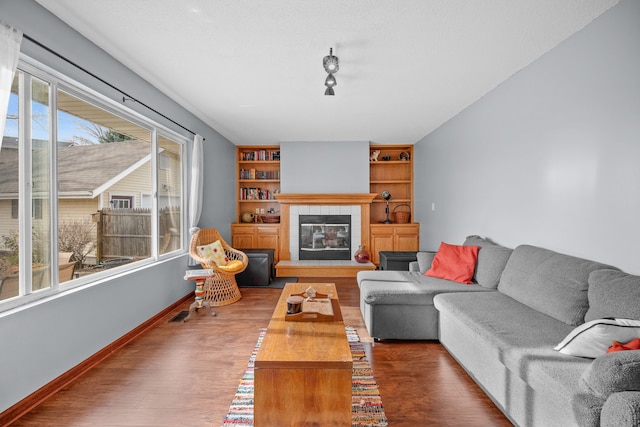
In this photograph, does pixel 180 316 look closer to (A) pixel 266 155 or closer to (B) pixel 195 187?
(B) pixel 195 187

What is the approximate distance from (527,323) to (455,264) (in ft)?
3.91

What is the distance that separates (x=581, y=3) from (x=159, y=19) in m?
2.70

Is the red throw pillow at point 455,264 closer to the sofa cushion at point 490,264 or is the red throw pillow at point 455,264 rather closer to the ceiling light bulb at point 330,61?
the sofa cushion at point 490,264

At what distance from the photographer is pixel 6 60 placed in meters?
1.58

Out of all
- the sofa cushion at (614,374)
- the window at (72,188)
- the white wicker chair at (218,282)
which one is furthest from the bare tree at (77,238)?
the sofa cushion at (614,374)

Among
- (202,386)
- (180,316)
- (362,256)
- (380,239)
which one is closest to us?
(202,386)

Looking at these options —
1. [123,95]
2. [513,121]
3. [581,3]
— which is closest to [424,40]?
[581,3]

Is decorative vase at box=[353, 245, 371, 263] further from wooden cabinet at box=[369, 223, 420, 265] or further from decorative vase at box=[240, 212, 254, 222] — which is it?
decorative vase at box=[240, 212, 254, 222]

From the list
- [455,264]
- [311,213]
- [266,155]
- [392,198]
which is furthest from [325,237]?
[455,264]

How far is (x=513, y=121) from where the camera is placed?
285 centimetres

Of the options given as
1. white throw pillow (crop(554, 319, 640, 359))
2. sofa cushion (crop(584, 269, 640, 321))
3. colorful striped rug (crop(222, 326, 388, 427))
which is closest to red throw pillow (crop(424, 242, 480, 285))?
sofa cushion (crop(584, 269, 640, 321))

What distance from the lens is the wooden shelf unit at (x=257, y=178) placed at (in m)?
5.94

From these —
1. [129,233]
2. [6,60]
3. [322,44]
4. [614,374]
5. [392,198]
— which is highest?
[322,44]

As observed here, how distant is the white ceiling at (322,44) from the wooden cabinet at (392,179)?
7.58 feet
